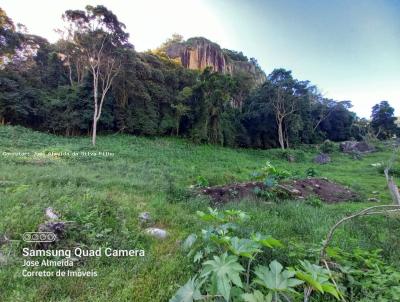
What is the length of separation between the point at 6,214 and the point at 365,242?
5285mm

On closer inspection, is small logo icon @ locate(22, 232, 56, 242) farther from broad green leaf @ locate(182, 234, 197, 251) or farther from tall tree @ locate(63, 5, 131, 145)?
tall tree @ locate(63, 5, 131, 145)

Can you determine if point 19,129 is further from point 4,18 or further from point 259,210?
point 259,210

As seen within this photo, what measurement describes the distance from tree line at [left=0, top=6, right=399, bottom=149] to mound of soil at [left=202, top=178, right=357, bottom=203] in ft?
40.9

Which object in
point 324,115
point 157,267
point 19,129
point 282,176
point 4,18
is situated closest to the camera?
point 157,267

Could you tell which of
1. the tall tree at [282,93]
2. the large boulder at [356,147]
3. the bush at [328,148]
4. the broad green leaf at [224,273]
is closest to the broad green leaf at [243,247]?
the broad green leaf at [224,273]

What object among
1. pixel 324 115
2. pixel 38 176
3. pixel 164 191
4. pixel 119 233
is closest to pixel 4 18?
pixel 38 176

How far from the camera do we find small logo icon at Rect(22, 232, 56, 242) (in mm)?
2832

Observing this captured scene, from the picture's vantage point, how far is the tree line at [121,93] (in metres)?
16.2

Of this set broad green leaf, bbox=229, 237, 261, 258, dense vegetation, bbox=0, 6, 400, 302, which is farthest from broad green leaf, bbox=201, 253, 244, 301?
broad green leaf, bbox=229, 237, 261, 258

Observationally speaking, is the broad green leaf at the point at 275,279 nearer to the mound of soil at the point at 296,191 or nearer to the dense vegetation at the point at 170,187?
the dense vegetation at the point at 170,187

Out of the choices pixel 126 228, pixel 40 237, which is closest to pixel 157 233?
pixel 126 228

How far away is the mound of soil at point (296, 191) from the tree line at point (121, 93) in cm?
1246

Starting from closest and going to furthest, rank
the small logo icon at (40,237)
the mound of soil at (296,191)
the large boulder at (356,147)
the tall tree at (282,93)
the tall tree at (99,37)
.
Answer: the small logo icon at (40,237)
the mound of soil at (296,191)
the tall tree at (99,37)
the tall tree at (282,93)
the large boulder at (356,147)

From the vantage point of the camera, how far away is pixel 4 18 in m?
17.3
